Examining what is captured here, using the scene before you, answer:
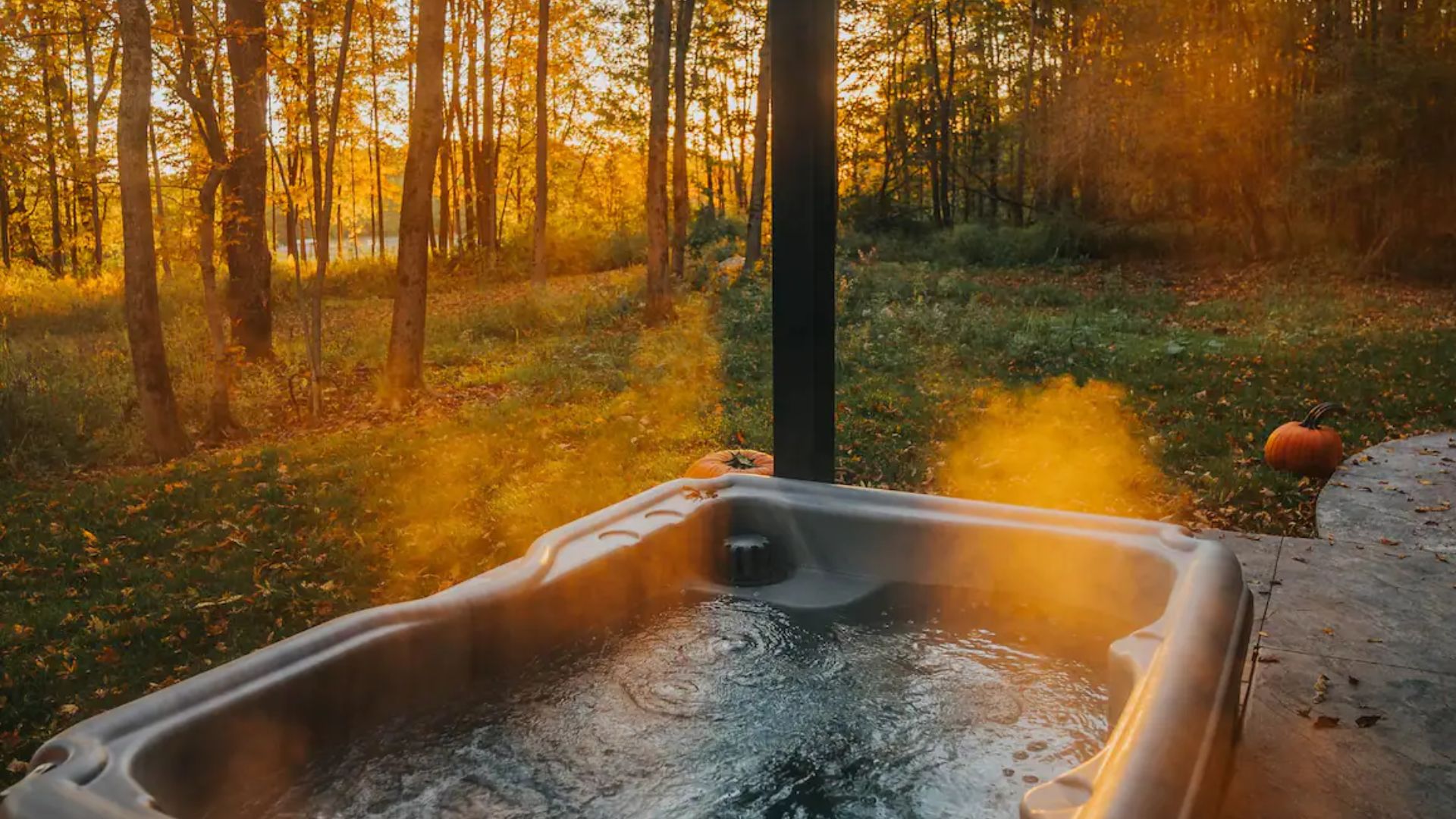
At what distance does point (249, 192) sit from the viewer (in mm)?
8680

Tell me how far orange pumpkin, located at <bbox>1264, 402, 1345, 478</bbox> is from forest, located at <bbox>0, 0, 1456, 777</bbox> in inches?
8.0

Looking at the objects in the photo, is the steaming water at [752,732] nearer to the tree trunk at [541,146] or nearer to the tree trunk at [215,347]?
the tree trunk at [215,347]

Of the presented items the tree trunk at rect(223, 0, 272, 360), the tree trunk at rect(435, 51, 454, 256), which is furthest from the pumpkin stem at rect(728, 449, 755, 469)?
the tree trunk at rect(435, 51, 454, 256)

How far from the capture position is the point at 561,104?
24250 millimetres

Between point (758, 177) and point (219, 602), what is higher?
point (758, 177)

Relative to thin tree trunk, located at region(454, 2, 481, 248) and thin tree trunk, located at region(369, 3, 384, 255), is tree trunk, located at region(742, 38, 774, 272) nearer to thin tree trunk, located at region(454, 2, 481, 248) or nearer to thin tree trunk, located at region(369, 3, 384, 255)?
thin tree trunk, located at region(369, 3, 384, 255)

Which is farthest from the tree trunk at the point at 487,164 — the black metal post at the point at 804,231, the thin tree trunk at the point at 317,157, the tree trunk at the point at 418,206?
the black metal post at the point at 804,231

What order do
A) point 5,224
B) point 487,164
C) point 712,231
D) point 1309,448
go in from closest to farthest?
1. point 1309,448
2. point 5,224
3. point 712,231
4. point 487,164

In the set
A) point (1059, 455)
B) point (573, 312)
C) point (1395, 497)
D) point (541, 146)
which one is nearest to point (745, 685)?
point (1395, 497)

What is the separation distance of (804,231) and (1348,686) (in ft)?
6.81

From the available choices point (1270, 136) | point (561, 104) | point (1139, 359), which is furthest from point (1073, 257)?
point (561, 104)

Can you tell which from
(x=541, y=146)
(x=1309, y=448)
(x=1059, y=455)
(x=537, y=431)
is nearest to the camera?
(x=1309, y=448)

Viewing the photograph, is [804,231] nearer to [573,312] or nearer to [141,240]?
[141,240]

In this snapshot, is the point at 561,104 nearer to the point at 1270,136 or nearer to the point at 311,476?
the point at 1270,136
